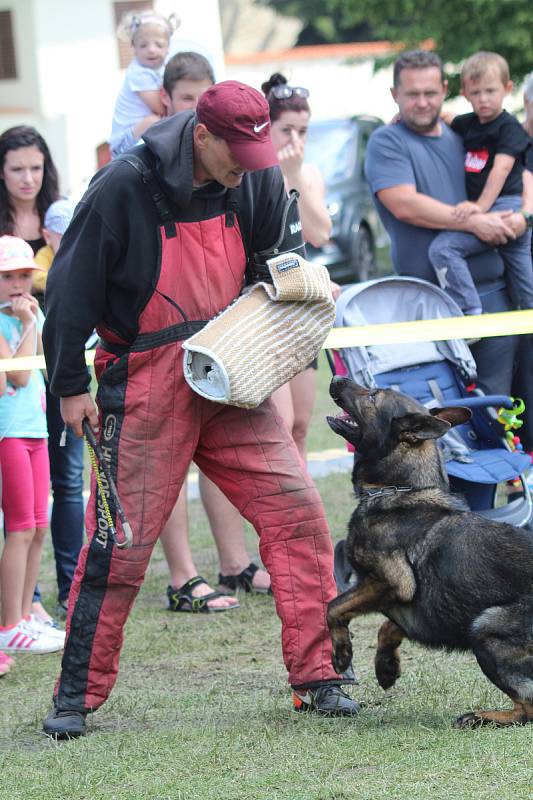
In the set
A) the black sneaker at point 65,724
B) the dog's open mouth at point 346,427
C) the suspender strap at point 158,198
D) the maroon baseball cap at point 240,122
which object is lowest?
the black sneaker at point 65,724

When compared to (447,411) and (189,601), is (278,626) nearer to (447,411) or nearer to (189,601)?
(189,601)

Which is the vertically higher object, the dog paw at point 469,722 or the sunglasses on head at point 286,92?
the sunglasses on head at point 286,92

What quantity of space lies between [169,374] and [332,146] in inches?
618

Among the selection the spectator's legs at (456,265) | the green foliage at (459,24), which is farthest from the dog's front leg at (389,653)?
the green foliage at (459,24)

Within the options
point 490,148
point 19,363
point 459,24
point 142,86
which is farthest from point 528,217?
point 459,24

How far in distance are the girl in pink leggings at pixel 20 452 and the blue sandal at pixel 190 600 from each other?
2.35ft

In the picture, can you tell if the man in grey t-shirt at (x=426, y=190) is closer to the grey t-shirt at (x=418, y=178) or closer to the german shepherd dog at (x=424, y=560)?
the grey t-shirt at (x=418, y=178)

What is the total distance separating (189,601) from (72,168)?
25.4 m

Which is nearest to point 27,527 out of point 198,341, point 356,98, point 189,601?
point 189,601

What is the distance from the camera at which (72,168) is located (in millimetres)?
30250

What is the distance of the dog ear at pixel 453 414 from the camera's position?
4.75 meters

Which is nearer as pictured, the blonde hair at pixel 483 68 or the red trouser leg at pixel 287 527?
the red trouser leg at pixel 287 527

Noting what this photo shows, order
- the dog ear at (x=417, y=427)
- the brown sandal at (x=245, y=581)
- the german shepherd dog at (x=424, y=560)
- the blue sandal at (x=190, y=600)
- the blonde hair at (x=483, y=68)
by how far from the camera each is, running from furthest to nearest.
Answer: the blonde hair at (x=483, y=68) → the brown sandal at (x=245, y=581) → the blue sandal at (x=190, y=600) → the dog ear at (x=417, y=427) → the german shepherd dog at (x=424, y=560)

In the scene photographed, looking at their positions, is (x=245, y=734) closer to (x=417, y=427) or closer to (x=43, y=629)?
(x=417, y=427)
